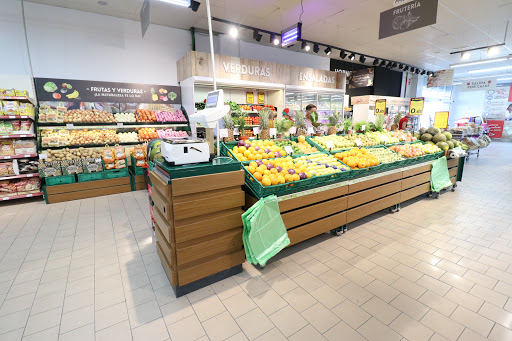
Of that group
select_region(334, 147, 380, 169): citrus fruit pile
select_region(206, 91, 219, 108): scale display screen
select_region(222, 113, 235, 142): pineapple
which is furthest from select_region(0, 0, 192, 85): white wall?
select_region(334, 147, 380, 169): citrus fruit pile

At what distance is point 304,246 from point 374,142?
110 inches

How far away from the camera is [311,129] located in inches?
171

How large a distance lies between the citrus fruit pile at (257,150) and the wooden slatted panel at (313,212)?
90 cm

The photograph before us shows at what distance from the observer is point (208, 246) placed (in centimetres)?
242

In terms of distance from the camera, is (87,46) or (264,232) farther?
(87,46)

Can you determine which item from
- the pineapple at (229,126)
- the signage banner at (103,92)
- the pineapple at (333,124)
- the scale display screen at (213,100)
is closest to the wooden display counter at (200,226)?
the scale display screen at (213,100)

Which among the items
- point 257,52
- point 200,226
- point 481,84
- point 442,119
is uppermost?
point 257,52

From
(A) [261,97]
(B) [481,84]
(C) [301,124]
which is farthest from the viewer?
(B) [481,84]

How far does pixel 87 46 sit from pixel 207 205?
6.05 m

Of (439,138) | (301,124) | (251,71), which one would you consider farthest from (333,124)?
(251,71)

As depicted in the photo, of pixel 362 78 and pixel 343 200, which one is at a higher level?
pixel 362 78

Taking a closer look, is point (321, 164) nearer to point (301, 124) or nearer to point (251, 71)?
point (301, 124)

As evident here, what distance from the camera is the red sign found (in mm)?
16719

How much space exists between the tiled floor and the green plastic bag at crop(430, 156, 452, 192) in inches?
49.3
